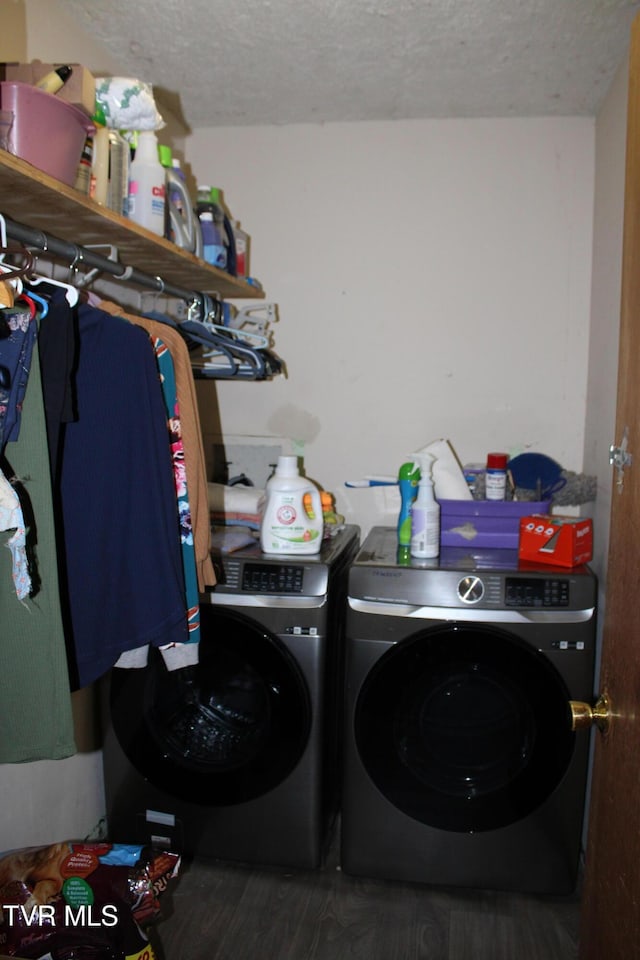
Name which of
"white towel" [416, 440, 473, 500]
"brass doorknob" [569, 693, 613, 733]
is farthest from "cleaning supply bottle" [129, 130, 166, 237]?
"brass doorknob" [569, 693, 613, 733]

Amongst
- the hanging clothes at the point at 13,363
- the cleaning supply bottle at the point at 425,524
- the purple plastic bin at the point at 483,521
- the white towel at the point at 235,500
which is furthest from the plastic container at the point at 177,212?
the purple plastic bin at the point at 483,521

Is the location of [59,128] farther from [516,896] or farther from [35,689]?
[516,896]

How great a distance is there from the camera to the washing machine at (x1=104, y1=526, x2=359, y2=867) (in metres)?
1.85

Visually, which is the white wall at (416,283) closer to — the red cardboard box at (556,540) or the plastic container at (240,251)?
the plastic container at (240,251)

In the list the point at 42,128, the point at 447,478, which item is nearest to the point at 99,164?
the point at 42,128

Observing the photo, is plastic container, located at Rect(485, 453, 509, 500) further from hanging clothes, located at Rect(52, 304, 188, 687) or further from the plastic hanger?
the plastic hanger

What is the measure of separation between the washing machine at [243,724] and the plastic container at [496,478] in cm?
58

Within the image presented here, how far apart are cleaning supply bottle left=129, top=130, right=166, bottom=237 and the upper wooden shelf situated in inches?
2.3

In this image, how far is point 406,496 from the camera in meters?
2.13

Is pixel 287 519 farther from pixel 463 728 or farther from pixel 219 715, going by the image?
pixel 463 728

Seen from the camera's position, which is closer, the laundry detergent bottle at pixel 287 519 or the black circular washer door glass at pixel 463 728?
the black circular washer door glass at pixel 463 728

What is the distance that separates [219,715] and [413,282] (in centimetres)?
160

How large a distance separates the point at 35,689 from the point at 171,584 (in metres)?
0.36

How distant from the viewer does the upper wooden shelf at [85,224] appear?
4.04 ft
